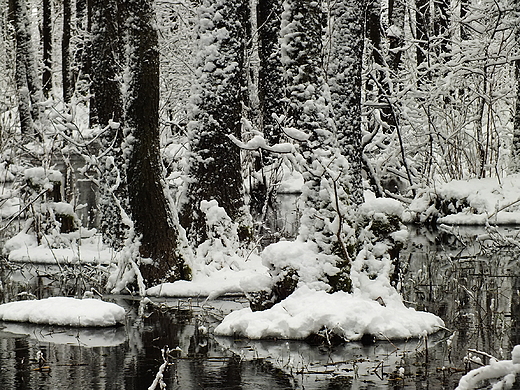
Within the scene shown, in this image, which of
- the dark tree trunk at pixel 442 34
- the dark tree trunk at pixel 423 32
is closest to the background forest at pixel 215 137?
the dark tree trunk at pixel 442 34

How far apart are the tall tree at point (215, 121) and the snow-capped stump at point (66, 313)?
3.06 metres

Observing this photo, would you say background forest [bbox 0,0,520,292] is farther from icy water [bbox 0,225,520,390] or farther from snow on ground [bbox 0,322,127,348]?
snow on ground [bbox 0,322,127,348]

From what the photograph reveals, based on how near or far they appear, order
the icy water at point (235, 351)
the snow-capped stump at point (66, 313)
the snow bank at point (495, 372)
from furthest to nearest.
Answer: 1. the snow-capped stump at point (66, 313)
2. the icy water at point (235, 351)
3. the snow bank at point (495, 372)

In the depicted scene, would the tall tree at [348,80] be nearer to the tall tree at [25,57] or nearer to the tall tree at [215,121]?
the tall tree at [215,121]

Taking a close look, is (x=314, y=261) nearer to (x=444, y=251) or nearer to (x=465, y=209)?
(x=444, y=251)

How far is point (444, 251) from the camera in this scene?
13492 millimetres

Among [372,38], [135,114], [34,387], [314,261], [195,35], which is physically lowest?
[34,387]

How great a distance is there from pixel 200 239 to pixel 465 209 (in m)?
7.35

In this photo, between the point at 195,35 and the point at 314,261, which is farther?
the point at 195,35

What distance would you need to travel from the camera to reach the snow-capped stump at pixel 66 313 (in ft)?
28.8

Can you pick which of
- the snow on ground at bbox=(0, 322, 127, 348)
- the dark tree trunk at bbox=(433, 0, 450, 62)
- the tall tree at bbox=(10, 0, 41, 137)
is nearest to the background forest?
the dark tree trunk at bbox=(433, 0, 450, 62)

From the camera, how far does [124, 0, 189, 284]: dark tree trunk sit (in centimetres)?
1072

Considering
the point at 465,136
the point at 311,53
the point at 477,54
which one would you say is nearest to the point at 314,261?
the point at 311,53

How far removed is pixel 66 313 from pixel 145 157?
8.85 ft
